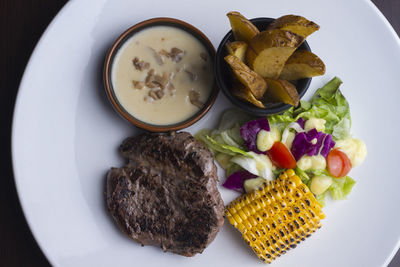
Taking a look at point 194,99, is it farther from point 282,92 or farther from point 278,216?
point 278,216

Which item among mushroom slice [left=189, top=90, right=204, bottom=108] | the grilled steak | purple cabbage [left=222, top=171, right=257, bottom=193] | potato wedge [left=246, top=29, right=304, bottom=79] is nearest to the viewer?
potato wedge [left=246, top=29, right=304, bottom=79]

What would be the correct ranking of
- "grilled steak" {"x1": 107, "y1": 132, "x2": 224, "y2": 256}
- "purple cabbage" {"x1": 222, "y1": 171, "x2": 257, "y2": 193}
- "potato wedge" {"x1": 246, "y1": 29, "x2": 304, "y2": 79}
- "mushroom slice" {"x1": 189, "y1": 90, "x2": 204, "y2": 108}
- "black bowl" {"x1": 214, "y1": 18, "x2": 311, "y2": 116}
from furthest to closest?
"purple cabbage" {"x1": 222, "y1": 171, "x2": 257, "y2": 193}, "mushroom slice" {"x1": 189, "y1": 90, "x2": 204, "y2": 108}, "grilled steak" {"x1": 107, "y1": 132, "x2": 224, "y2": 256}, "black bowl" {"x1": 214, "y1": 18, "x2": 311, "y2": 116}, "potato wedge" {"x1": 246, "y1": 29, "x2": 304, "y2": 79}

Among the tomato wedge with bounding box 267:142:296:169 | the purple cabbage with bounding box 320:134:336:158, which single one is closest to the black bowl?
the tomato wedge with bounding box 267:142:296:169

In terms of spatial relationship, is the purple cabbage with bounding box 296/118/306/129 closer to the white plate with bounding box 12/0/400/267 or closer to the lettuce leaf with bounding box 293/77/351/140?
the lettuce leaf with bounding box 293/77/351/140

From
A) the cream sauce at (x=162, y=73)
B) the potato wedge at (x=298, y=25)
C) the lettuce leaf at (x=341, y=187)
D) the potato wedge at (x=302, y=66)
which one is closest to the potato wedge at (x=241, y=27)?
the potato wedge at (x=298, y=25)

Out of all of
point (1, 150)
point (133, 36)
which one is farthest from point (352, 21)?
point (1, 150)

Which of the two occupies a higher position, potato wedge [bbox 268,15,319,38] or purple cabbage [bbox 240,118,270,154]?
potato wedge [bbox 268,15,319,38]

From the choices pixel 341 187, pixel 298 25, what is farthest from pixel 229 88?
pixel 341 187
